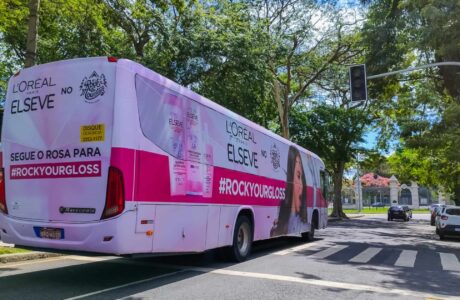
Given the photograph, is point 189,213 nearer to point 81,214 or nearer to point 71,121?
point 81,214

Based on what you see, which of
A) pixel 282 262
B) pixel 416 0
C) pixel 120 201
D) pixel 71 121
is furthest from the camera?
pixel 416 0

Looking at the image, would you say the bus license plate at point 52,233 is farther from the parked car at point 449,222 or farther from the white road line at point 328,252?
the parked car at point 449,222

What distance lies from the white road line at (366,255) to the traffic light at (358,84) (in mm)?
5622

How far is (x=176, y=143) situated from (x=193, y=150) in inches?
26.0

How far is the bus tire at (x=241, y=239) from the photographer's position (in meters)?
11.1

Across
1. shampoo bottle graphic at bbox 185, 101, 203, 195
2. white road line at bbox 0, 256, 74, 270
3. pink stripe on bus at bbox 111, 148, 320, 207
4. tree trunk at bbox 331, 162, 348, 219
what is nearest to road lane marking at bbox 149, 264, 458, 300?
pink stripe on bus at bbox 111, 148, 320, 207

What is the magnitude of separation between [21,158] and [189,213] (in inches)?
121

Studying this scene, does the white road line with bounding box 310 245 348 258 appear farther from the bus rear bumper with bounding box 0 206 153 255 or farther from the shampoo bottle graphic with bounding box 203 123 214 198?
the bus rear bumper with bounding box 0 206 153 255

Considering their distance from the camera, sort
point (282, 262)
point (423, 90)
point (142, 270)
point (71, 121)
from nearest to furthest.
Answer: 1. point (71, 121)
2. point (142, 270)
3. point (282, 262)
4. point (423, 90)

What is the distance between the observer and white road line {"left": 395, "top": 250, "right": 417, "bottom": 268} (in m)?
12.2

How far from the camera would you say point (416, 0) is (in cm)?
1947

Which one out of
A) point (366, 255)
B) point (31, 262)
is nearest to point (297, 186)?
point (366, 255)

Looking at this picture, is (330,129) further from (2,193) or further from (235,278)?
(2,193)

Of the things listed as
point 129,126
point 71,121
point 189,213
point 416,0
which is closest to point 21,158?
point 71,121
